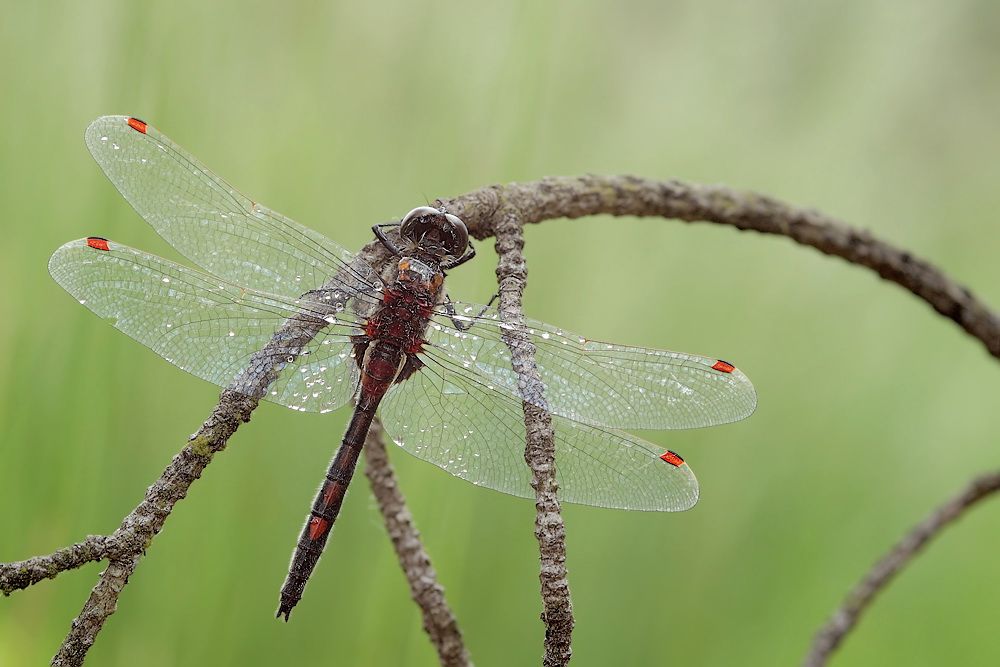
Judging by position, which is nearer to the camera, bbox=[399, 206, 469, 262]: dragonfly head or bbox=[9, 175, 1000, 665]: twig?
bbox=[9, 175, 1000, 665]: twig

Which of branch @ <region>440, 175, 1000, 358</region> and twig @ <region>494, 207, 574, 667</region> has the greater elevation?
branch @ <region>440, 175, 1000, 358</region>

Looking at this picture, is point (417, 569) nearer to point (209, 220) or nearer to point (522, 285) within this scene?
point (522, 285)

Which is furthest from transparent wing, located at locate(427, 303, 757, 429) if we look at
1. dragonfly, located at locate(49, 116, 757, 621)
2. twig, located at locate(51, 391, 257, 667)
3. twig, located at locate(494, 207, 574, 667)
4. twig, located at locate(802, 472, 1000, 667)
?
twig, located at locate(51, 391, 257, 667)

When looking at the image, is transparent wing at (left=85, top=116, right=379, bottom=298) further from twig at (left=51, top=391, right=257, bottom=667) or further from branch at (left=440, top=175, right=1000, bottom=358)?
twig at (left=51, top=391, right=257, bottom=667)

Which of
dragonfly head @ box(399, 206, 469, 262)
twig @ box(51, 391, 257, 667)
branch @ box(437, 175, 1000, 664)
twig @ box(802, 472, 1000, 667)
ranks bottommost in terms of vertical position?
twig @ box(51, 391, 257, 667)

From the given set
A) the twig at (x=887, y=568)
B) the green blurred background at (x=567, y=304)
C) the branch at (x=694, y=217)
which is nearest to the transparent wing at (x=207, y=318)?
the branch at (x=694, y=217)

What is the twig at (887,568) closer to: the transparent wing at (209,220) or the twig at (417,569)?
the twig at (417,569)

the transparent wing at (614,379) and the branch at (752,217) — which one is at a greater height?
the branch at (752,217)
